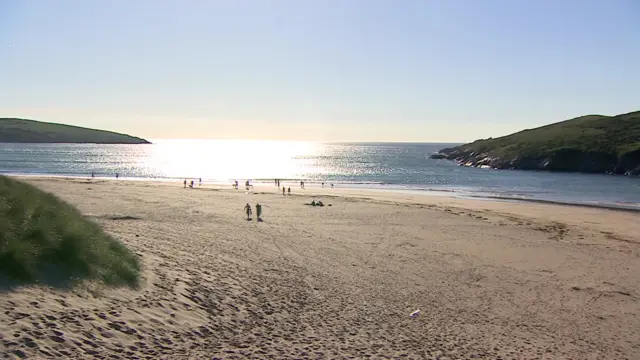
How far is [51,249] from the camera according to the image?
388 inches

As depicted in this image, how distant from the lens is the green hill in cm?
10425

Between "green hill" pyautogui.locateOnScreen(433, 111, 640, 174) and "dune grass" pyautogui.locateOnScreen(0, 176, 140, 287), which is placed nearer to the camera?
"dune grass" pyautogui.locateOnScreen(0, 176, 140, 287)

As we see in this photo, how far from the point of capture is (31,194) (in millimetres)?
12555

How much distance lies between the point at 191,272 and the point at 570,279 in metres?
13.4

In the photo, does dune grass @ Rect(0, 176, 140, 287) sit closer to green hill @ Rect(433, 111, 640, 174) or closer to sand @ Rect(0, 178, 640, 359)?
sand @ Rect(0, 178, 640, 359)

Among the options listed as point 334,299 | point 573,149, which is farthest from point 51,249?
point 573,149

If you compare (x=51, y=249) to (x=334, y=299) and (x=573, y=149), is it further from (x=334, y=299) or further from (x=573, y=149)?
(x=573, y=149)

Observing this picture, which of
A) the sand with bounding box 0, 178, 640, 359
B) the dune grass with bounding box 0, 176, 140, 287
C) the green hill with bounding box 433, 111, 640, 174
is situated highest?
→ the green hill with bounding box 433, 111, 640, 174

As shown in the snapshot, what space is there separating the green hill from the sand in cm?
8775

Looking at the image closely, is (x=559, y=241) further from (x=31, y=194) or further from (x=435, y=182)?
(x=435, y=182)

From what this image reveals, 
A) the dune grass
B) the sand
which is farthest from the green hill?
the dune grass

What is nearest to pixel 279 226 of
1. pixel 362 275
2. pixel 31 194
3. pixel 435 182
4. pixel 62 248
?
pixel 362 275

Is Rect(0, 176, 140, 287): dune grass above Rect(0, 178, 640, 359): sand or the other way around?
above

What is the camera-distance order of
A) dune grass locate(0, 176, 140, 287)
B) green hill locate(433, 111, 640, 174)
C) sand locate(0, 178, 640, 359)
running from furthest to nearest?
green hill locate(433, 111, 640, 174)
dune grass locate(0, 176, 140, 287)
sand locate(0, 178, 640, 359)
